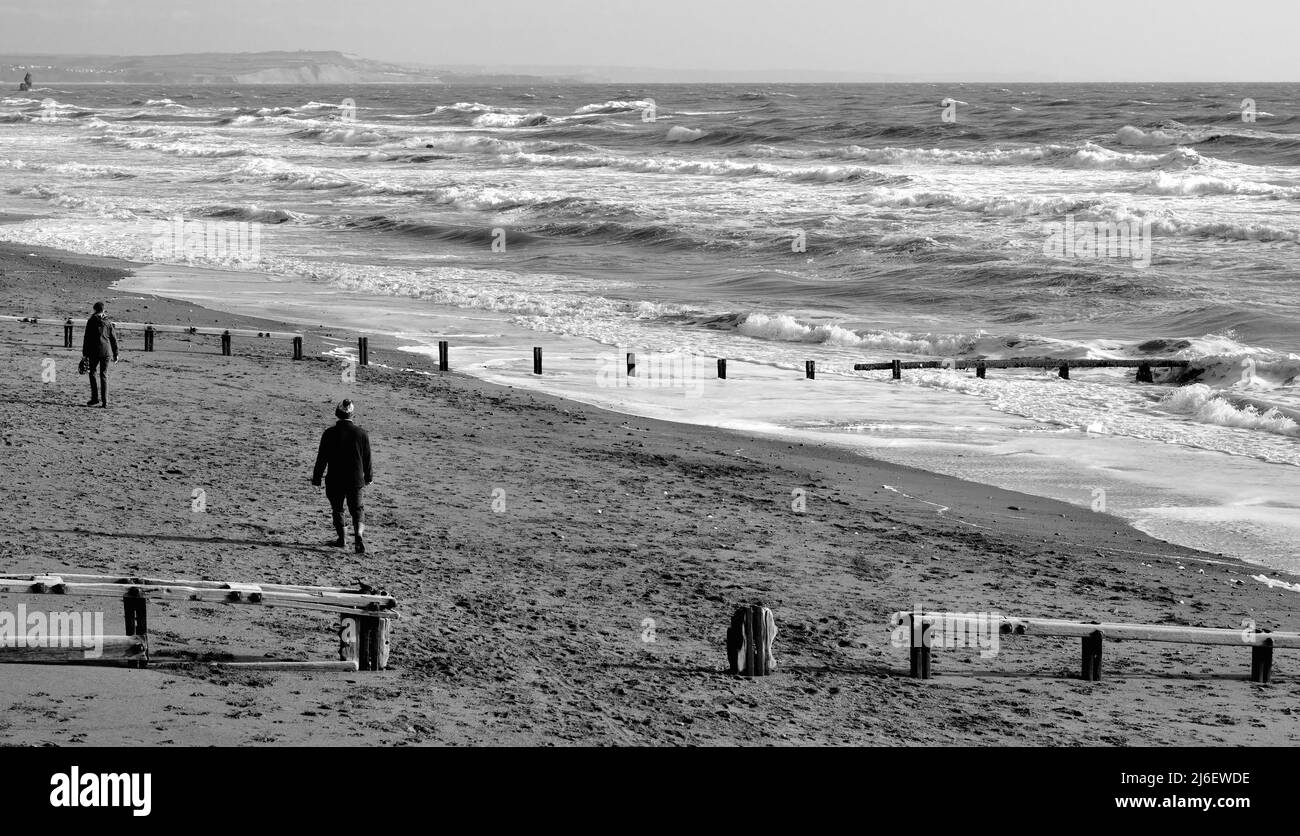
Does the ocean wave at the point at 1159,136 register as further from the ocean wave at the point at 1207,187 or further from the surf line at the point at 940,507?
the surf line at the point at 940,507

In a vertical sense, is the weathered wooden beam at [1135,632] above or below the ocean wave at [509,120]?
below

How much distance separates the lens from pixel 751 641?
9562 millimetres

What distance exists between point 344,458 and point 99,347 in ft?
20.6

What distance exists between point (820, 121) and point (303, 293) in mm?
56472

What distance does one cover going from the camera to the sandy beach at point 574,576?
27.9 ft

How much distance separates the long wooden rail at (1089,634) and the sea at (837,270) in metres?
3.56

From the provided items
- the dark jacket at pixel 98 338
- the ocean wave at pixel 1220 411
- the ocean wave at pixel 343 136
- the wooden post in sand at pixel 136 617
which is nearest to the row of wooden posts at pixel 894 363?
the ocean wave at pixel 1220 411

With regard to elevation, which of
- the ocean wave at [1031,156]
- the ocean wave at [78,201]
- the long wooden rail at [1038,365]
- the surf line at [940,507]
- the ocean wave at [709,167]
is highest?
the ocean wave at [1031,156]

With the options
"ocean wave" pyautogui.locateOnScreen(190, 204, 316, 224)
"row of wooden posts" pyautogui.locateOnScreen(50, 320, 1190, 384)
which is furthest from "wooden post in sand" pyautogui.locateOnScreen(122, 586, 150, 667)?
"ocean wave" pyautogui.locateOnScreen(190, 204, 316, 224)

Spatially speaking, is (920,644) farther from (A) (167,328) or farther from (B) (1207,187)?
(B) (1207,187)

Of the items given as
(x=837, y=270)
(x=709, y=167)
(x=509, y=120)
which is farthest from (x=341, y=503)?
(x=509, y=120)
